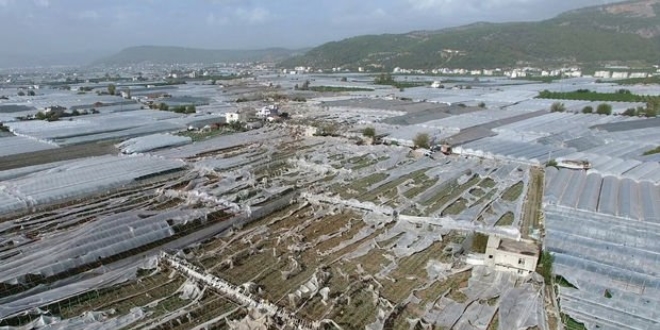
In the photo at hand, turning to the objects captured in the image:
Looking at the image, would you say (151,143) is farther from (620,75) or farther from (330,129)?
(620,75)

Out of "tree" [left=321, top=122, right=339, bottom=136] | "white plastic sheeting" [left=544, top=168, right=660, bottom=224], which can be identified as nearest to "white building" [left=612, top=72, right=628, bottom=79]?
"tree" [left=321, top=122, right=339, bottom=136]

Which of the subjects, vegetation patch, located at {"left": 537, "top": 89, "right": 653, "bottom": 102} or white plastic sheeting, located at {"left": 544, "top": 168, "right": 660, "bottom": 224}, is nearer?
white plastic sheeting, located at {"left": 544, "top": 168, "right": 660, "bottom": 224}

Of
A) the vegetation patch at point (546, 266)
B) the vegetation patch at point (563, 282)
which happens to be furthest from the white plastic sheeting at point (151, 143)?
the vegetation patch at point (563, 282)

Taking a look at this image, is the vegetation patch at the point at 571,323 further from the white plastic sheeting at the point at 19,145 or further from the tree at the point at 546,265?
the white plastic sheeting at the point at 19,145

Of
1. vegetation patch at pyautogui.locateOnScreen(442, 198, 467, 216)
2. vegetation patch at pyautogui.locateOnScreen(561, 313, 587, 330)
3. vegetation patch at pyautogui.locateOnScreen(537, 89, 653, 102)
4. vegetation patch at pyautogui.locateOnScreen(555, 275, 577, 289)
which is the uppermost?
vegetation patch at pyautogui.locateOnScreen(537, 89, 653, 102)

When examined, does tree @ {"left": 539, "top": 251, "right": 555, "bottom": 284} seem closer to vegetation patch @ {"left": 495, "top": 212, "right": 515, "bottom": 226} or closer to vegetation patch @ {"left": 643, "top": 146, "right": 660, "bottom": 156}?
vegetation patch @ {"left": 495, "top": 212, "right": 515, "bottom": 226}

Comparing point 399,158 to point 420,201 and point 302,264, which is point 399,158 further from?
point 302,264
